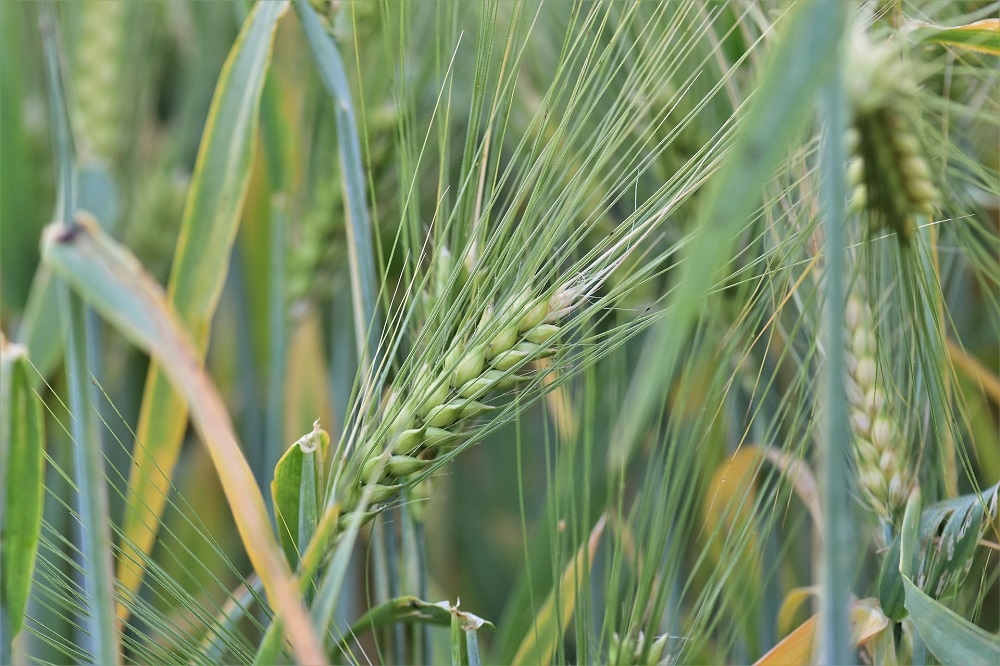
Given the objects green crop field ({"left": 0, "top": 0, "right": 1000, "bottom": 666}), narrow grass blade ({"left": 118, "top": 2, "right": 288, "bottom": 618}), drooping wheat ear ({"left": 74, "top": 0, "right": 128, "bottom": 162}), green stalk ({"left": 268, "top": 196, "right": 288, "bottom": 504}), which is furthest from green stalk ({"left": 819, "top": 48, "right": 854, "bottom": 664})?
drooping wheat ear ({"left": 74, "top": 0, "right": 128, "bottom": 162})

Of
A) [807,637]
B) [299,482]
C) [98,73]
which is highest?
[98,73]

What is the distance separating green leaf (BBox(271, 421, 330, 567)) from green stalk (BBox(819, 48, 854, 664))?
206 mm

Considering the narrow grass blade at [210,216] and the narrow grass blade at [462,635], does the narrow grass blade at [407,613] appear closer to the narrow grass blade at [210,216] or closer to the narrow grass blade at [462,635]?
the narrow grass blade at [462,635]

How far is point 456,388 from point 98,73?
0.59 meters

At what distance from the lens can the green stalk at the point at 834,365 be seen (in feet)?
0.58

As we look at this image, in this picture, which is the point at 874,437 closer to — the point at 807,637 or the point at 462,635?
the point at 807,637

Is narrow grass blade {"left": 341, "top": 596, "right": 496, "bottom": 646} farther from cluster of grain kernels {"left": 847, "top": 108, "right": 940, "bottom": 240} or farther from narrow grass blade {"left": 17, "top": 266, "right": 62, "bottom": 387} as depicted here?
narrow grass blade {"left": 17, "top": 266, "right": 62, "bottom": 387}

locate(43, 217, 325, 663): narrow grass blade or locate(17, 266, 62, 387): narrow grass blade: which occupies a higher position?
locate(17, 266, 62, 387): narrow grass blade

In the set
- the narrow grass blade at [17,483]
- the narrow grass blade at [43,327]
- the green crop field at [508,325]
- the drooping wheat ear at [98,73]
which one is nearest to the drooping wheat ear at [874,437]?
the green crop field at [508,325]

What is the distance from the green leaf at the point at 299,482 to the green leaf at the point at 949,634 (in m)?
0.24

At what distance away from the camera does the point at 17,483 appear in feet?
0.90

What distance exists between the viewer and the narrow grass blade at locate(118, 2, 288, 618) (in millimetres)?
462

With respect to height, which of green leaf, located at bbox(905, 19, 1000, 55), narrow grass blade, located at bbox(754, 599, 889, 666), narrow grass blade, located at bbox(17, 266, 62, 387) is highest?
narrow grass blade, located at bbox(17, 266, 62, 387)

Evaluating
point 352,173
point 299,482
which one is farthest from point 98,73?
point 299,482
